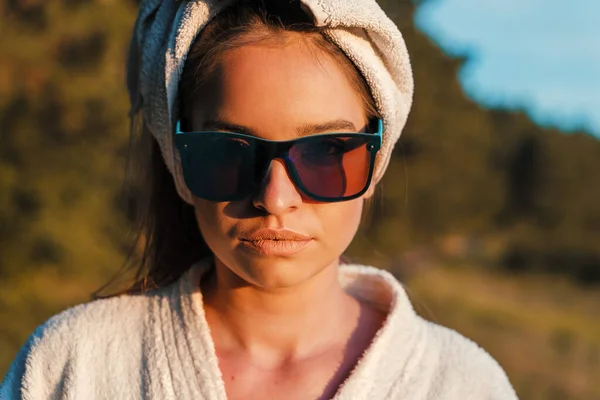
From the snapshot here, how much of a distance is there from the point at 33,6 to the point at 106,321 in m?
4.66

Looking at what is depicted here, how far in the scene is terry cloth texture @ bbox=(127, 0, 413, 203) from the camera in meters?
1.74

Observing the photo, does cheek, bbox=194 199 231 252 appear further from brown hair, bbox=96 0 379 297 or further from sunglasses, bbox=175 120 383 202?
brown hair, bbox=96 0 379 297

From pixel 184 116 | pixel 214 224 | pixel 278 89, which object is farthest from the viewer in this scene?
pixel 184 116

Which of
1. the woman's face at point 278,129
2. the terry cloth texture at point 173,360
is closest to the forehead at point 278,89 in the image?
the woman's face at point 278,129

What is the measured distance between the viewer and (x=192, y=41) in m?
1.80

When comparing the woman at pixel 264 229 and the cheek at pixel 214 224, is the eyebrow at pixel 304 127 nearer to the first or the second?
the woman at pixel 264 229

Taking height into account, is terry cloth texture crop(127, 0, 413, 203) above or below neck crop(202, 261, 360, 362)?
above

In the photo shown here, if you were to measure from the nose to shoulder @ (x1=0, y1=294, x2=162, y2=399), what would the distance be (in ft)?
1.80

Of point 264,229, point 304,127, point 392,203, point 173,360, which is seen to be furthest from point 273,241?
point 392,203

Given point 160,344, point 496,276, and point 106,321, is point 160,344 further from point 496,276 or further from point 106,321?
point 496,276

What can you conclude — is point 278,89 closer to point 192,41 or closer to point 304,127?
point 304,127

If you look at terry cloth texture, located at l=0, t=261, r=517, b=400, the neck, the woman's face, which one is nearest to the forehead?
the woman's face

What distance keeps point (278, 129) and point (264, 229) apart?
9.2 inches

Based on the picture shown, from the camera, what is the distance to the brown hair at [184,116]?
1.75 metres
